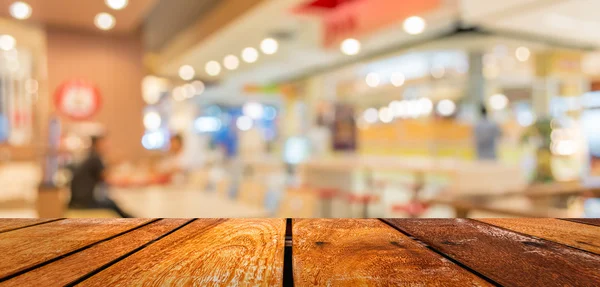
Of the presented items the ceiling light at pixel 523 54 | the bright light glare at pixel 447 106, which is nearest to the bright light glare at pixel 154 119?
the bright light glare at pixel 447 106

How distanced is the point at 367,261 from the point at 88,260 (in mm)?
475

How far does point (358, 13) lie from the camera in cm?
650

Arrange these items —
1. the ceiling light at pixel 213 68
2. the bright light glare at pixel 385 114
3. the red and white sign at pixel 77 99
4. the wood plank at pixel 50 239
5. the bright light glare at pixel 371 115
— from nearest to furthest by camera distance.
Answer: the wood plank at pixel 50 239 < the red and white sign at pixel 77 99 < the ceiling light at pixel 213 68 < the bright light glare at pixel 385 114 < the bright light glare at pixel 371 115

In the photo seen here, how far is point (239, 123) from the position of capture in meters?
21.7

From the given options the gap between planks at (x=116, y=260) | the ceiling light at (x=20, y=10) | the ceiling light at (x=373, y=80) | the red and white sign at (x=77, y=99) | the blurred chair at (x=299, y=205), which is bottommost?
the blurred chair at (x=299, y=205)

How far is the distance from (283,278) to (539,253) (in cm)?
46

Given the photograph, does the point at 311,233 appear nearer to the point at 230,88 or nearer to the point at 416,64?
the point at 416,64

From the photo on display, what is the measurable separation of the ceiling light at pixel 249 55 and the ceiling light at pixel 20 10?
3.08m

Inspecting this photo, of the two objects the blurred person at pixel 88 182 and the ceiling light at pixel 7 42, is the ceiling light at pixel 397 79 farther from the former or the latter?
the blurred person at pixel 88 182

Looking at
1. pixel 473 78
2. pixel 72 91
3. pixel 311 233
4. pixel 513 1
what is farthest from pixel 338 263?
pixel 473 78

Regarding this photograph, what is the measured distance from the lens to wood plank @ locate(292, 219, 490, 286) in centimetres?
64

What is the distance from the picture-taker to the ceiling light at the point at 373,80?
1255 centimetres

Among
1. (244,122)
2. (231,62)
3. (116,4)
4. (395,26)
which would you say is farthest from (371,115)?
(116,4)

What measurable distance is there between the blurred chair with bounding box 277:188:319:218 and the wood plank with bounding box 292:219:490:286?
2.31 metres
